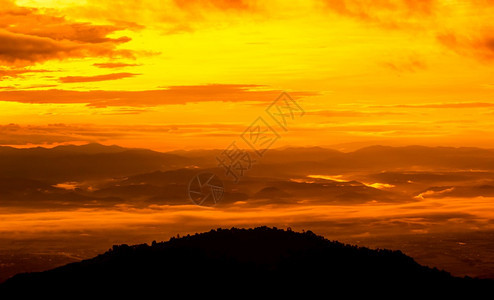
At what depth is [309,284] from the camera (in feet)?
101

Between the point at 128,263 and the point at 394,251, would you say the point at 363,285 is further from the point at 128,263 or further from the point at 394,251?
the point at 128,263

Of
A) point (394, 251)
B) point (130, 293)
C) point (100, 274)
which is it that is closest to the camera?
point (130, 293)

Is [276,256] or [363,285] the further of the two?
[276,256]

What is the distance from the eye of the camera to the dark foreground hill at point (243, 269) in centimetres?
3072

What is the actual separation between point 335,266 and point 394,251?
3.61 meters

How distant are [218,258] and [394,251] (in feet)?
26.0

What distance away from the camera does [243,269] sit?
31453 mm

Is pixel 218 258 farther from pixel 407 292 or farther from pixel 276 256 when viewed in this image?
pixel 407 292

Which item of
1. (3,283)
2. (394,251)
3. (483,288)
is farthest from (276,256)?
(3,283)

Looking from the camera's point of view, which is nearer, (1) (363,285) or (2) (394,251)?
(1) (363,285)

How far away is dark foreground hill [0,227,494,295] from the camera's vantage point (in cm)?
3072

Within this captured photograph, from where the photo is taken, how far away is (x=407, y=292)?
3080cm

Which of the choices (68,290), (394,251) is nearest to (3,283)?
(68,290)

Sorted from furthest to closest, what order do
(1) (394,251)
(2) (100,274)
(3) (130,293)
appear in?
(1) (394,251) < (2) (100,274) < (3) (130,293)
